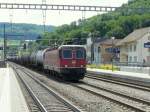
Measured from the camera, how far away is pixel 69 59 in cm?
3781

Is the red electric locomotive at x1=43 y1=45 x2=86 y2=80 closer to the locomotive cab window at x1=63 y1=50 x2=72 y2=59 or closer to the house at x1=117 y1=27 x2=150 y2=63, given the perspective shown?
the locomotive cab window at x1=63 y1=50 x2=72 y2=59

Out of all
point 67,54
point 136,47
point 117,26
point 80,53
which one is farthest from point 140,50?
point 67,54

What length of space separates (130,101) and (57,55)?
1866 centimetres

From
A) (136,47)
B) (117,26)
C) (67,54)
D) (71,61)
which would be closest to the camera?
(71,61)

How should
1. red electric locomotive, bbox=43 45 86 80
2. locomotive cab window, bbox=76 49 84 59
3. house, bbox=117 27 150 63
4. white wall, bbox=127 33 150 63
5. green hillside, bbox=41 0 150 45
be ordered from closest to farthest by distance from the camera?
red electric locomotive, bbox=43 45 86 80, locomotive cab window, bbox=76 49 84 59, white wall, bbox=127 33 150 63, house, bbox=117 27 150 63, green hillside, bbox=41 0 150 45

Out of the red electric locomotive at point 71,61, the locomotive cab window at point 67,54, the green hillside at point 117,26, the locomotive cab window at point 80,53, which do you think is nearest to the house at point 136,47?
the green hillside at point 117,26

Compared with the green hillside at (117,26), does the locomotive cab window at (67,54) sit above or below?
below

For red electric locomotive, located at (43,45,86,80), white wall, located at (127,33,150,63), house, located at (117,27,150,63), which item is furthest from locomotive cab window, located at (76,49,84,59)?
white wall, located at (127,33,150,63)

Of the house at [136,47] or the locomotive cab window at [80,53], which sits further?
the house at [136,47]

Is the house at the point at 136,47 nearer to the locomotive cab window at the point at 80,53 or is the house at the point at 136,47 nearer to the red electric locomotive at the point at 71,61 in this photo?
the locomotive cab window at the point at 80,53

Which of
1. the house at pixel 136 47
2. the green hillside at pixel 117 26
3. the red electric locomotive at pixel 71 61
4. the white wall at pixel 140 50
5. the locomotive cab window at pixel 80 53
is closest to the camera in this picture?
the red electric locomotive at pixel 71 61

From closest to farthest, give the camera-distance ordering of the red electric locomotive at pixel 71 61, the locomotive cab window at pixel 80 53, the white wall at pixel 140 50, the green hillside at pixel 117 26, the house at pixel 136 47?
the red electric locomotive at pixel 71 61 < the locomotive cab window at pixel 80 53 < the white wall at pixel 140 50 < the house at pixel 136 47 < the green hillside at pixel 117 26

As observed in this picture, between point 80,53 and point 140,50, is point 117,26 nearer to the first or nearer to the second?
point 140,50

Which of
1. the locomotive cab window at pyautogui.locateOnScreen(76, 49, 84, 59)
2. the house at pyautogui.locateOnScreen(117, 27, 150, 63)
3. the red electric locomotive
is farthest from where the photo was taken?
the house at pyautogui.locateOnScreen(117, 27, 150, 63)
